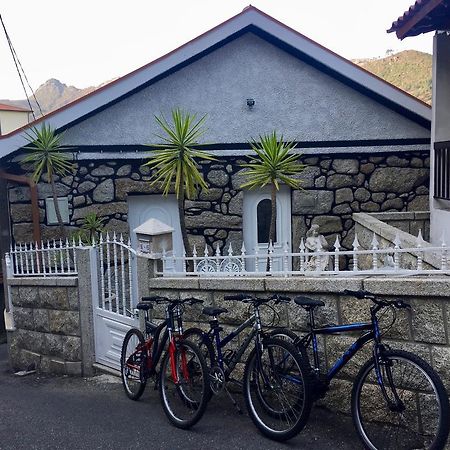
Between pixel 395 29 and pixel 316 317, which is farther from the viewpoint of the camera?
pixel 395 29

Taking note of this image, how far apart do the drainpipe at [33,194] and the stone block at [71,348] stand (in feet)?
7.76

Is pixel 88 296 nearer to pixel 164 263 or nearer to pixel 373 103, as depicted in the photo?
pixel 164 263

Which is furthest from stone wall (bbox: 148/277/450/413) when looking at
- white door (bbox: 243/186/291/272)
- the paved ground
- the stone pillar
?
white door (bbox: 243/186/291/272)

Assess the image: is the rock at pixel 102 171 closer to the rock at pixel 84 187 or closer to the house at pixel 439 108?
the rock at pixel 84 187

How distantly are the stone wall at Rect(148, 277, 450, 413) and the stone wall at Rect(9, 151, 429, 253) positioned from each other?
385 centimetres

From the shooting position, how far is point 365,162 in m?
8.80

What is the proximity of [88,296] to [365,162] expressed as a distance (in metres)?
5.29

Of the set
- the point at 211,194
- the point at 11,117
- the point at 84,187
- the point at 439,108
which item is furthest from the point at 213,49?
the point at 11,117

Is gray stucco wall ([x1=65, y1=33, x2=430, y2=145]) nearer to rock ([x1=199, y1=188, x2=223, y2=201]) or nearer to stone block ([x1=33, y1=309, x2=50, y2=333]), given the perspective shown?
rock ([x1=199, y1=188, x2=223, y2=201])

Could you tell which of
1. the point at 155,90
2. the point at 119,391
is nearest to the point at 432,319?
the point at 119,391

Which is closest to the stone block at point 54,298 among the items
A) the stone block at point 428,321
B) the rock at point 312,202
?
the rock at point 312,202

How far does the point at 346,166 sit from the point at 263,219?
173cm

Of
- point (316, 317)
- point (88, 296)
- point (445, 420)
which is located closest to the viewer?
point (445, 420)

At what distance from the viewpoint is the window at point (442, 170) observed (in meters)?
6.69
